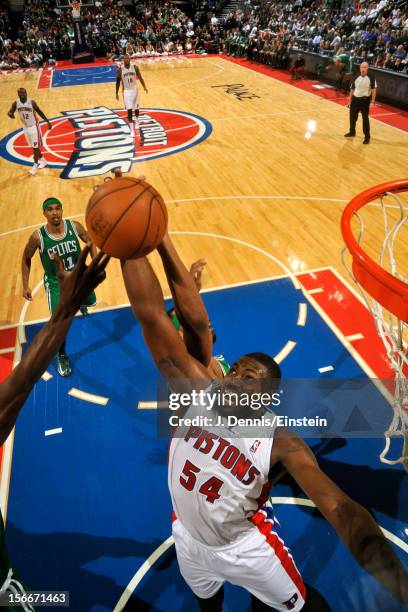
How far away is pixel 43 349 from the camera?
1486 millimetres

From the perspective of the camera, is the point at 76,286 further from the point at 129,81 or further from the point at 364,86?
the point at 129,81

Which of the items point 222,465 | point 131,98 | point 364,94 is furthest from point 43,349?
point 131,98

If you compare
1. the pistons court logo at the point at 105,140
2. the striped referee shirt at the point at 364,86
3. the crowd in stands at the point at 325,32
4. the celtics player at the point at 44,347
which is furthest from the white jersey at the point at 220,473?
the crowd in stands at the point at 325,32

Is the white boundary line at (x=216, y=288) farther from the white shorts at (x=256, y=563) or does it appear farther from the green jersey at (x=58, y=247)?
the white shorts at (x=256, y=563)

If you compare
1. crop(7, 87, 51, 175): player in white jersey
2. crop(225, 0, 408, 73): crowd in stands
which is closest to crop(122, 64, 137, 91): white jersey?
crop(7, 87, 51, 175): player in white jersey

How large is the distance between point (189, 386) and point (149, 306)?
415mm

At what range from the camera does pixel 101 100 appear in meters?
15.7

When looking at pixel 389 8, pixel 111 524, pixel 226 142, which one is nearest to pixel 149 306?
pixel 111 524

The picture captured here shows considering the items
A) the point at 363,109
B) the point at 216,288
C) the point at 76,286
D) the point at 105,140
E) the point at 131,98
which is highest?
the point at 131,98

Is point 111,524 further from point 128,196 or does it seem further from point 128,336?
point 128,196

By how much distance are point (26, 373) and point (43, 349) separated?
10 centimetres

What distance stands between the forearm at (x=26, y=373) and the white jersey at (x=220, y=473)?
71cm

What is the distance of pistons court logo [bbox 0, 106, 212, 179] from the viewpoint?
10.3 metres

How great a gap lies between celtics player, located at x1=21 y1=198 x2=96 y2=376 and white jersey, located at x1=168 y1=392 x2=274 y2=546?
9.72 feet
